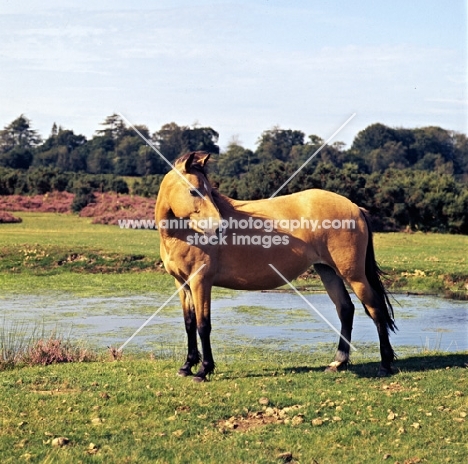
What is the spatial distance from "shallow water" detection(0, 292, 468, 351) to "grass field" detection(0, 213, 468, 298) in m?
1.63

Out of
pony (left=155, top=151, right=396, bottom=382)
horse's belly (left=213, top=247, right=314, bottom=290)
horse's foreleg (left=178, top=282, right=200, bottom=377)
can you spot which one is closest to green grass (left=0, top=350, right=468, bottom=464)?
horse's foreleg (left=178, top=282, right=200, bottom=377)

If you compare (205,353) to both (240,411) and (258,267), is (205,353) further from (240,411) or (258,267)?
(240,411)

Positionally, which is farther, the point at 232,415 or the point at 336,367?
the point at 336,367

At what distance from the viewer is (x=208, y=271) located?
29.1ft

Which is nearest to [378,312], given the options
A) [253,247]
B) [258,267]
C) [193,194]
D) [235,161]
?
[258,267]

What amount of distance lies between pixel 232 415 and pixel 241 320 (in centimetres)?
866

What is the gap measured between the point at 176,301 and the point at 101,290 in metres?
2.25

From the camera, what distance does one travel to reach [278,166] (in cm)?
4112

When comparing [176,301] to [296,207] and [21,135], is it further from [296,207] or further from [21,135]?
[21,135]

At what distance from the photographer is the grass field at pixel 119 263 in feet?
68.0

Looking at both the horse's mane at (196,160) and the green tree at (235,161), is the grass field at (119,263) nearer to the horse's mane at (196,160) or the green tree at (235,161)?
the horse's mane at (196,160)

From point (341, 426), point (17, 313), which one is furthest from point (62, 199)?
point (341, 426)

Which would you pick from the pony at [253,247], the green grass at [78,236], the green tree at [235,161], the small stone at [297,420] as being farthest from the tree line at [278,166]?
the small stone at [297,420]

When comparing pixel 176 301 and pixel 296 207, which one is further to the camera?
pixel 176 301
